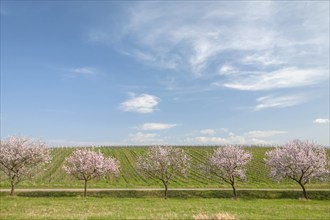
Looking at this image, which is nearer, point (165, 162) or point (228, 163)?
point (165, 162)

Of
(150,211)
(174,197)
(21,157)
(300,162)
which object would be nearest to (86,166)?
(21,157)

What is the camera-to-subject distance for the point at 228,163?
63312 millimetres

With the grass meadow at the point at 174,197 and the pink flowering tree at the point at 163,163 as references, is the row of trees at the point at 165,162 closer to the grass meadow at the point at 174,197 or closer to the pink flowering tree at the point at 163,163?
the pink flowering tree at the point at 163,163

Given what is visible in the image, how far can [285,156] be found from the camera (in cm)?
6388

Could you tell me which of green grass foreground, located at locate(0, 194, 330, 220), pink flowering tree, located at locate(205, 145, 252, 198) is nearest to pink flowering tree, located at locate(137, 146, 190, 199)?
pink flowering tree, located at locate(205, 145, 252, 198)

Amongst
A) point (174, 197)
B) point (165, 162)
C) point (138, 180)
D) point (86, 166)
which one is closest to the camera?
point (174, 197)

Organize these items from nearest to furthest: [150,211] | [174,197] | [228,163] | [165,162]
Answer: [150,211]
[174,197]
[165,162]
[228,163]

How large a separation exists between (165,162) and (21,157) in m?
24.7

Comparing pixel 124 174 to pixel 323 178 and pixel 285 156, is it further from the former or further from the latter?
pixel 323 178

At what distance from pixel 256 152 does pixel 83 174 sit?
88.4 metres

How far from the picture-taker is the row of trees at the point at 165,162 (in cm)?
5831

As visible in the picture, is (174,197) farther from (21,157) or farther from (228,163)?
(21,157)

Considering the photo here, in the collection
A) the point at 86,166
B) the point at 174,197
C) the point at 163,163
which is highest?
the point at 163,163

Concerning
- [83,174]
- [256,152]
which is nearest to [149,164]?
[83,174]
